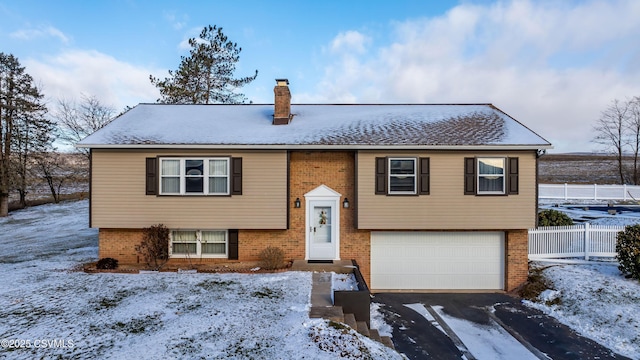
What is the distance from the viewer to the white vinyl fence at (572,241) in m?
12.1

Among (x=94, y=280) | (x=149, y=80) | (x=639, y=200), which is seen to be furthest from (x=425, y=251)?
(x=149, y=80)

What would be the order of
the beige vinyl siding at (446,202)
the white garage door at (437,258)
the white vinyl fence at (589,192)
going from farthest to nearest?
the white vinyl fence at (589,192)
the white garage door at (437,258)
the beige vinyl siding at (446,202)

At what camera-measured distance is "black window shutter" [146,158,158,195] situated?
10.6 metres

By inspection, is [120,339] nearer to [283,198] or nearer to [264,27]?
[283,198]

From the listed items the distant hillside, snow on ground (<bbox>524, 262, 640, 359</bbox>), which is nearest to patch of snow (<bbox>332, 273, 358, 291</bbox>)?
snow on ground (<bbox>524, 262, 640, 359</bbox>)

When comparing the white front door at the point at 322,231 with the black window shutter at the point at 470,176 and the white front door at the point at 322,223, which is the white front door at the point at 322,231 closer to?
the white front door at the point at 322,223

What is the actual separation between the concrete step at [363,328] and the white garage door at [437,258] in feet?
14.5

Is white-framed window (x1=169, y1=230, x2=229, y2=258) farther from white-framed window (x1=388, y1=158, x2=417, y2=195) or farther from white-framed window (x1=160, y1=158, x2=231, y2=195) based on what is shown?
white-framed window (x1=388, y1=158, x2=417, y2=195)

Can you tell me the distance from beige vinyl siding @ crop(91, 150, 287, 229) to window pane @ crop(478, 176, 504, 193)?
653 cm

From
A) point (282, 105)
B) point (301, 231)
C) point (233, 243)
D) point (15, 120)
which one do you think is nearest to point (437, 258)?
point (301, 231)

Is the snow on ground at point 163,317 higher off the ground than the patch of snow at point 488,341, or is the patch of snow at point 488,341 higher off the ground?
the snow on ground at point 163,317

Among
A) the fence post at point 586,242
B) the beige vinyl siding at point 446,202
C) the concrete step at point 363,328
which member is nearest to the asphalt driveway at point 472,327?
the concrete step at point 363,328

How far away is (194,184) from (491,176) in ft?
32.3

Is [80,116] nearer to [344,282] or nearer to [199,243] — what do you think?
[199,243]
